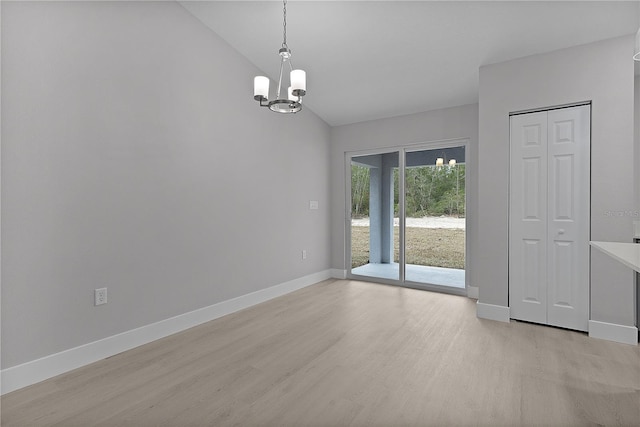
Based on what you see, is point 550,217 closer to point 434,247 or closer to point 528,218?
point 528,218

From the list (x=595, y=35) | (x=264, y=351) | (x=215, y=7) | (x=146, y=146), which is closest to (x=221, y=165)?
(x=146, y=146)

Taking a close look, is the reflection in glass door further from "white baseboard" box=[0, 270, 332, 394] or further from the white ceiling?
"white baseboard" box=[0, 270, 332, 394]

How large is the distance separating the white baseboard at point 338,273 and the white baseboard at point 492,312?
2260 millimetres

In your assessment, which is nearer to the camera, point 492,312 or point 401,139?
point 492,312

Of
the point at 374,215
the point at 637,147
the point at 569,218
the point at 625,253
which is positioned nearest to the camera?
the point at 625,253

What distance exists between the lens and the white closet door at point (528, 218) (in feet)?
10.5

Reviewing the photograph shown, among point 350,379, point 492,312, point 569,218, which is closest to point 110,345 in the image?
point 350,379

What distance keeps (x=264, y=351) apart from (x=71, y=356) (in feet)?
4.53

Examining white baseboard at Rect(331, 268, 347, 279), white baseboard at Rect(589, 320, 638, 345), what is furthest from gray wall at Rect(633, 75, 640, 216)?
white baseboard at Rect(331, 268, 347, 279)

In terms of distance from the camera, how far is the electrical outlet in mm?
2525

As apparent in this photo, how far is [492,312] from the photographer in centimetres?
342

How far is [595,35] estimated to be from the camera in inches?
113

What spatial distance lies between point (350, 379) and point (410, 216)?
3.06m

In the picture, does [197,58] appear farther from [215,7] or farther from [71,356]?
[71,356]
